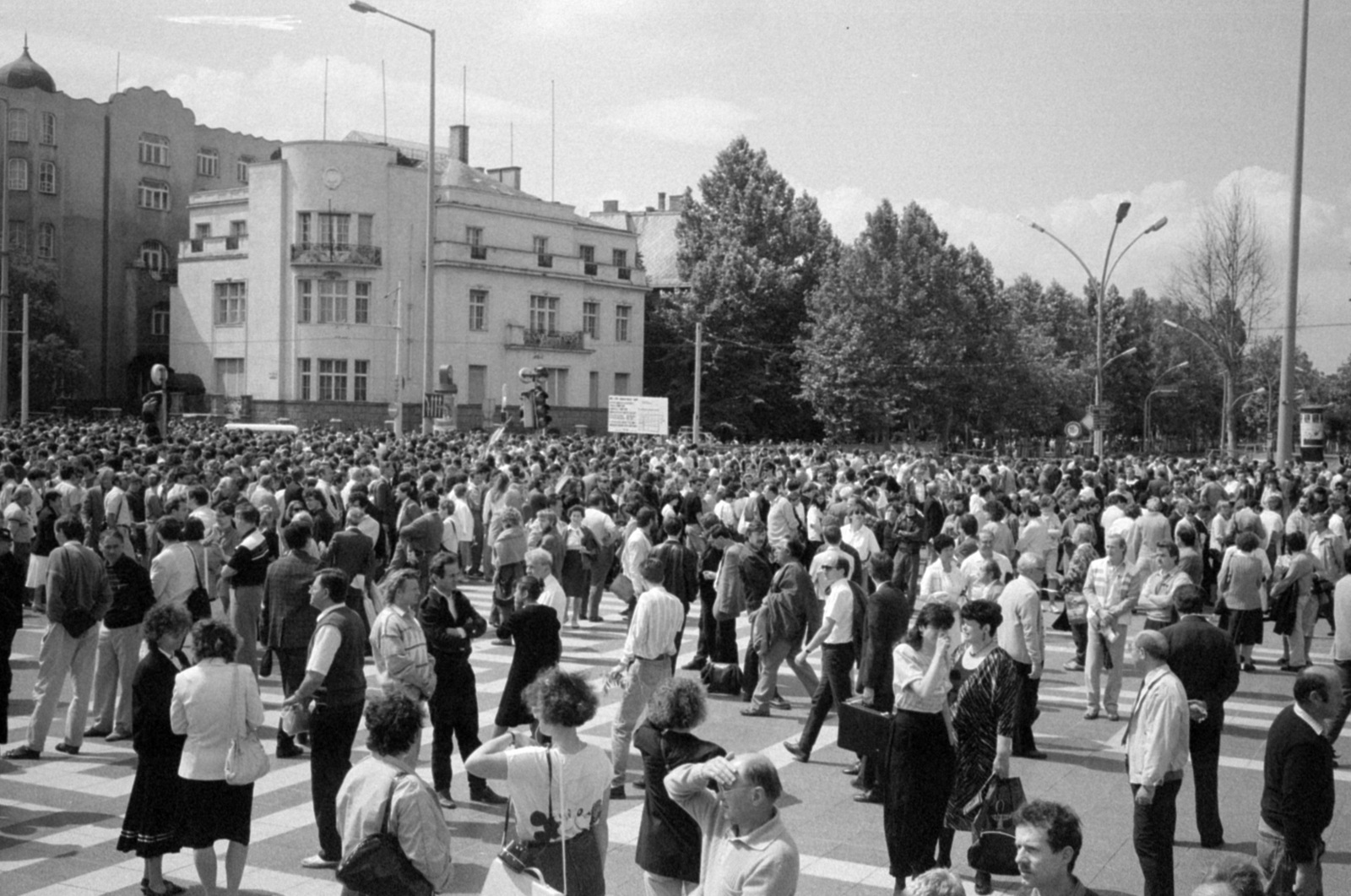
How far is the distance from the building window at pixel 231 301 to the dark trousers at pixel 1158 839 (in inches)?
2254

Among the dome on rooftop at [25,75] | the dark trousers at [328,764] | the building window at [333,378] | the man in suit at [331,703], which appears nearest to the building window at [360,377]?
the building window at [333,378]

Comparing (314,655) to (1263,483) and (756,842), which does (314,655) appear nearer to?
(756,842)

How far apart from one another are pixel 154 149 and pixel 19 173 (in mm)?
6592

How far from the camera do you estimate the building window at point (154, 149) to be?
6725cm

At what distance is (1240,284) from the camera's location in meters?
42.0

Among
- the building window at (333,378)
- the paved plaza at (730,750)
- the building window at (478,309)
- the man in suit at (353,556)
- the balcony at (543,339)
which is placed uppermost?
the building window at (478,309)

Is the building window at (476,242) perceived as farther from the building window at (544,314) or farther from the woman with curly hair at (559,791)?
the woman with curly hair at (559,791)

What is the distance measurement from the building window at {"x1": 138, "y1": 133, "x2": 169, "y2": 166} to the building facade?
0.14 ft

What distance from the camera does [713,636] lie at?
13.9m

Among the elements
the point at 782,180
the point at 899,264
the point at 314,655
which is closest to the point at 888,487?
the point at 314,655

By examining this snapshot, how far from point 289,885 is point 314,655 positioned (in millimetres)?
1320

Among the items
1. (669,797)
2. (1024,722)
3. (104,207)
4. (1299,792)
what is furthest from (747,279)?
(669,797)

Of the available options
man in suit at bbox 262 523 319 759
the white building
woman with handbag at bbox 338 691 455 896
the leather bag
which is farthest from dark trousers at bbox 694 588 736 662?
the white building

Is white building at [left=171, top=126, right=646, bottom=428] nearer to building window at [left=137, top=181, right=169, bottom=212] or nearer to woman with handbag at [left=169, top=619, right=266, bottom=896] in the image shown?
building window at [left=137, top=181, right=169, bottom=212]
